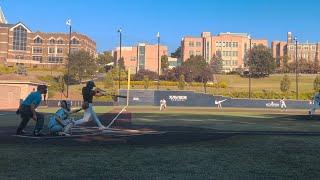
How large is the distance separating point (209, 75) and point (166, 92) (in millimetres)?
45573

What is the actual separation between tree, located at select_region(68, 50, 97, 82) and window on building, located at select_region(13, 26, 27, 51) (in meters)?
45.5

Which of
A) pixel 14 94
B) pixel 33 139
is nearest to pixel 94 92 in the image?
pixel 33 139

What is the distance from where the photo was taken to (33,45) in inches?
Answer: 6058

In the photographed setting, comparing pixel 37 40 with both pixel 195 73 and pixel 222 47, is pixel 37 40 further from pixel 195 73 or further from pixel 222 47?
pixel 222 47

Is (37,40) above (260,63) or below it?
Answer: above

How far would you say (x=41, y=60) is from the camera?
509 feet

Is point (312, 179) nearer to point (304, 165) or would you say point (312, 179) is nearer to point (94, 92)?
point (304, 165)

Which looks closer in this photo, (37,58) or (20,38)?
(20,38)

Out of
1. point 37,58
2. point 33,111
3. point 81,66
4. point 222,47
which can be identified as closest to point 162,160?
point 33,111

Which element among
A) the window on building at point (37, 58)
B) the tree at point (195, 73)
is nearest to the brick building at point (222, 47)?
the window on building at point (37, 58)

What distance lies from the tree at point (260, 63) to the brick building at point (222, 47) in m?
52.0

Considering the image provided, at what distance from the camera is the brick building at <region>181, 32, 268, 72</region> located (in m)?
188

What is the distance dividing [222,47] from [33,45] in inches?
2821

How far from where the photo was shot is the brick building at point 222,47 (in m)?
188
